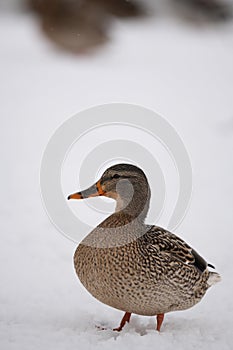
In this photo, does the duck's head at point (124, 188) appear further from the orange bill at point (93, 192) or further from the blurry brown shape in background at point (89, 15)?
the blurry brown shape in background at point (89, 15)

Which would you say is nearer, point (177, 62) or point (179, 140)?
point (179, 140)

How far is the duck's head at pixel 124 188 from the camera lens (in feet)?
10.1

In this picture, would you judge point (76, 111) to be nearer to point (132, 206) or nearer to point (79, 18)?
point (79, 18)

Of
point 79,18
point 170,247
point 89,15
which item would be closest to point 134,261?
point 170,247

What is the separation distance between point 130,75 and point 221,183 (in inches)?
123

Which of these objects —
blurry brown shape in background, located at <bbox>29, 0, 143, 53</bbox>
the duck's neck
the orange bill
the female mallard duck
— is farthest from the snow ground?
the orange bill

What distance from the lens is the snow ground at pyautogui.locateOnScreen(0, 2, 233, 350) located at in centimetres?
315

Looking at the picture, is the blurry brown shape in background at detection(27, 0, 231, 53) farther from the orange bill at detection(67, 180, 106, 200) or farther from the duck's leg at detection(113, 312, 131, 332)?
the duck's leg at detection(113, 312, 131, 332)

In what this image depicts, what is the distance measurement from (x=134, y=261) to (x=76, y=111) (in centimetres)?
449

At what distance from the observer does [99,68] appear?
338 inches

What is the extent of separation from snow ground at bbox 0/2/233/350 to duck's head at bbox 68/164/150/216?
717 millimetres

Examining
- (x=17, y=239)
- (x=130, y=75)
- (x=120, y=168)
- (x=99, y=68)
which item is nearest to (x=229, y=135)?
(x=130, y=75)

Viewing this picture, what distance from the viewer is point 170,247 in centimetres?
314

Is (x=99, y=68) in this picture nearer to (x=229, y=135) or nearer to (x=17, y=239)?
(x=229, y=135)
